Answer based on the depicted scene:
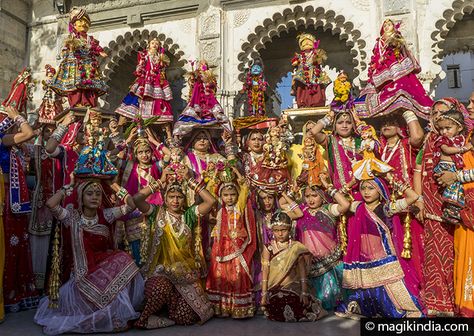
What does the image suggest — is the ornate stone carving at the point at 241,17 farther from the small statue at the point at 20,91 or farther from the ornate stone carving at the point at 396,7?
the small statue at the point at 20,91

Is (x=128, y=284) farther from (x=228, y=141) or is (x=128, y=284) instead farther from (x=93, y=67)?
(x=93, y=67)

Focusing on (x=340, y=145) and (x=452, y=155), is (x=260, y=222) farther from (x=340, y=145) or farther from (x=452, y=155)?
(x=452, y=155)

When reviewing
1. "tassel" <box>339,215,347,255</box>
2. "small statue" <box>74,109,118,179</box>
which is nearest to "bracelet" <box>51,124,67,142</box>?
"small statue" <box>74,109,118,179</box>

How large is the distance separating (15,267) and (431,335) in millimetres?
4319

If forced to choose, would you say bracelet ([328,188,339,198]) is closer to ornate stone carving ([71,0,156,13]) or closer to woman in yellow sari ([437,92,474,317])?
woman in yellow sari ([437,92,474,317])

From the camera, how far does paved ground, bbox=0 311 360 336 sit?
137 inches

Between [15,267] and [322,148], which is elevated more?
[322,148]

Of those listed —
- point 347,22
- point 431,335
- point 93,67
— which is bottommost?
point 431,335

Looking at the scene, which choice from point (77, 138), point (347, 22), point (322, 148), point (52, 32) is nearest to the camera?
point (322, 148)

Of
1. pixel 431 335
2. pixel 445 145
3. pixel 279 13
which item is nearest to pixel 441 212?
pixel 445 145

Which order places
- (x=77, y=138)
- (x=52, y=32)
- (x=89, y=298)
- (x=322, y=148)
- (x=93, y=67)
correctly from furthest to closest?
(x=52, y=32)
(x=93, y=67)
(x=77, y=138)
(x=322, y=148)
(x=89, y=298)

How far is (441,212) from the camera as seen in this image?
3.68 m

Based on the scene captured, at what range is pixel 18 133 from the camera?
13.8 feet

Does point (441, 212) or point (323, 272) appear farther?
A: point (323, 272)
